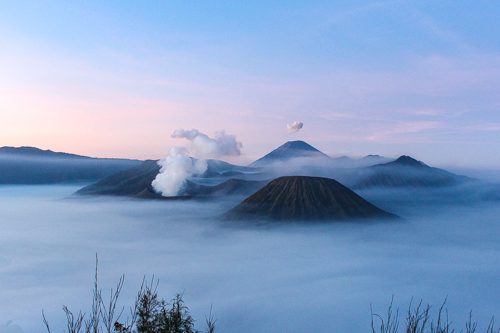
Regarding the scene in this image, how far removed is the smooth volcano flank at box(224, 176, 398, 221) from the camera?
123 m

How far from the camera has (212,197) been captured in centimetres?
18125

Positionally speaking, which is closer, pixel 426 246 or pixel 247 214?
pixel 247 214

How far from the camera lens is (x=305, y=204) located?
127 meters

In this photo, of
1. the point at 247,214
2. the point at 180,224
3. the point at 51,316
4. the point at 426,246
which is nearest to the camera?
the point at 51,316

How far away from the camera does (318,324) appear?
94.1m

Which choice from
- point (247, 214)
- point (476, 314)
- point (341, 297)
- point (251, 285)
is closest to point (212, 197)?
point (247, 214)

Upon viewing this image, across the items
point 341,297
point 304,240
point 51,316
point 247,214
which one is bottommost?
point 51,316

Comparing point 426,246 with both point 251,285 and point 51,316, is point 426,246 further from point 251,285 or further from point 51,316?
point 51,316

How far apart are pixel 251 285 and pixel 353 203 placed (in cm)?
4885

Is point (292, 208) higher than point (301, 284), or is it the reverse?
point (292, 208)

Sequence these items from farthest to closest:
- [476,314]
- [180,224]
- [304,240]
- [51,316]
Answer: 1. [180,224]
2. [304,240]
3. [51,316]
4. [476,314]

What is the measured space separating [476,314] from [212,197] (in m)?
124

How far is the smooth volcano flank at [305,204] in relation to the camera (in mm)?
122750

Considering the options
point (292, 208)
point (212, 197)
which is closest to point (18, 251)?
point (212, 197)
